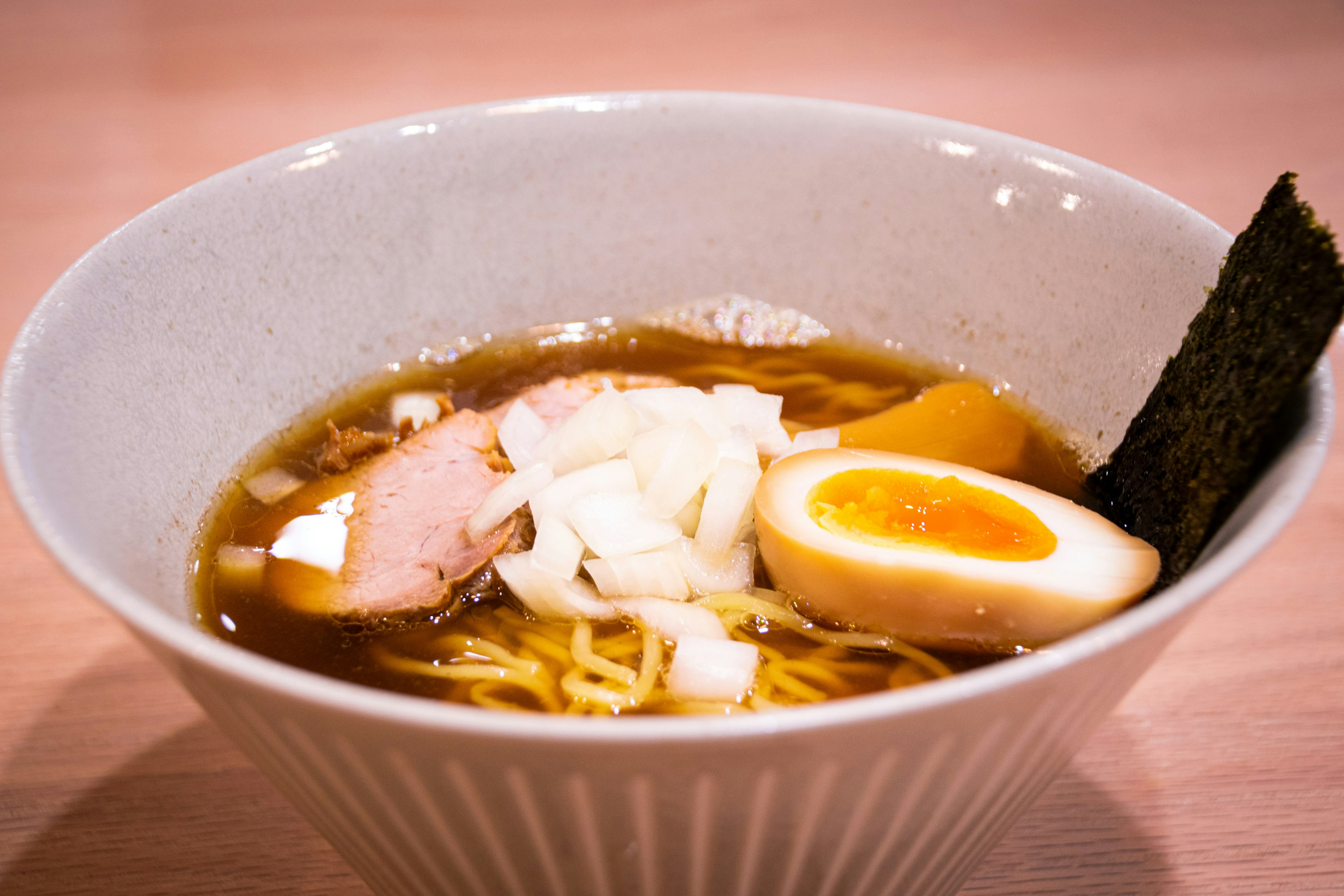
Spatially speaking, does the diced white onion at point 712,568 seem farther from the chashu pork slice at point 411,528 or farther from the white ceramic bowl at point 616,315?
the white ceramic bowl at point 616,315

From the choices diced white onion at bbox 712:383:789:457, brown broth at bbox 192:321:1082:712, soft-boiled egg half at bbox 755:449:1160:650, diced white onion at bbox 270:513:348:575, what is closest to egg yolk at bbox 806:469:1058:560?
soft-boiled egg half at bbox 755:449:1160:650

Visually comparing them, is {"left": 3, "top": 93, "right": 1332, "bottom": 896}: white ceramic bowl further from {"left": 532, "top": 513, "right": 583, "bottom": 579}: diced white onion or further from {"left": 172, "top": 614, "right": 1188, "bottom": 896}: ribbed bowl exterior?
{"left": 532, "top": 513, "right": 583, "bottom": 579}: diced white onion

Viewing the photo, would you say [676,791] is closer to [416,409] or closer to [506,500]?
[506,500]

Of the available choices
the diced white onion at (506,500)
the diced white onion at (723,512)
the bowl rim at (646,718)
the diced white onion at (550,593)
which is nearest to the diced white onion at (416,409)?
the diced white onion at (506,500)

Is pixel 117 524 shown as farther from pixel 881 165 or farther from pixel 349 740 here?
pixel 881 165

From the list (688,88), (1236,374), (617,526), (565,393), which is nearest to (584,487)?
(617,526)

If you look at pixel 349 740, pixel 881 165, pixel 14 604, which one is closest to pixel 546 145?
pixel 881 165
